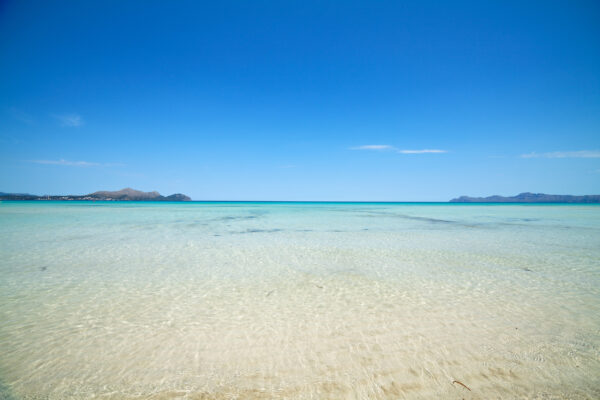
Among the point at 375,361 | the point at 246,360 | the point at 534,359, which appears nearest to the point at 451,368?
the point at 375,361

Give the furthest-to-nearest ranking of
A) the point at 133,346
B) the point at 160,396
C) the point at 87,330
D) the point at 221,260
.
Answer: the point at 221,260
the point at 87,330
the point at 133,346
the point at 160,396

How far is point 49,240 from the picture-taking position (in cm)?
1073

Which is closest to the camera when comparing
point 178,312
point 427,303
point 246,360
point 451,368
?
point 451,368

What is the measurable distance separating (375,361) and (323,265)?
14.4 ft

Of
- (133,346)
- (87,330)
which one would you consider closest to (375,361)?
(133,346)

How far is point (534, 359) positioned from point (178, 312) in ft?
16.2

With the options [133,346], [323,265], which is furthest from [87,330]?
[323,265]

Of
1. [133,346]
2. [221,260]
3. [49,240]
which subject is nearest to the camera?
[133,346]

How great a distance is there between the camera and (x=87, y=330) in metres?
3.65

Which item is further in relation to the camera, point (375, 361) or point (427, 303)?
point (427, 303)

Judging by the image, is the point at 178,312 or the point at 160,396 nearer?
the point at 160,396

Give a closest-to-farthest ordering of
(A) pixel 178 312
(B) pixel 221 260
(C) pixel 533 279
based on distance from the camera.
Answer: (A) pixel 178 312
(C) pixel 533 279
(B) pixel 221 260

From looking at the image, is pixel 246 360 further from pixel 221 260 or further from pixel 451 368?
pixel 221 260

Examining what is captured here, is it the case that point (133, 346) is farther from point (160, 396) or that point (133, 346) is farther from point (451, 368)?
point (451, 368)
